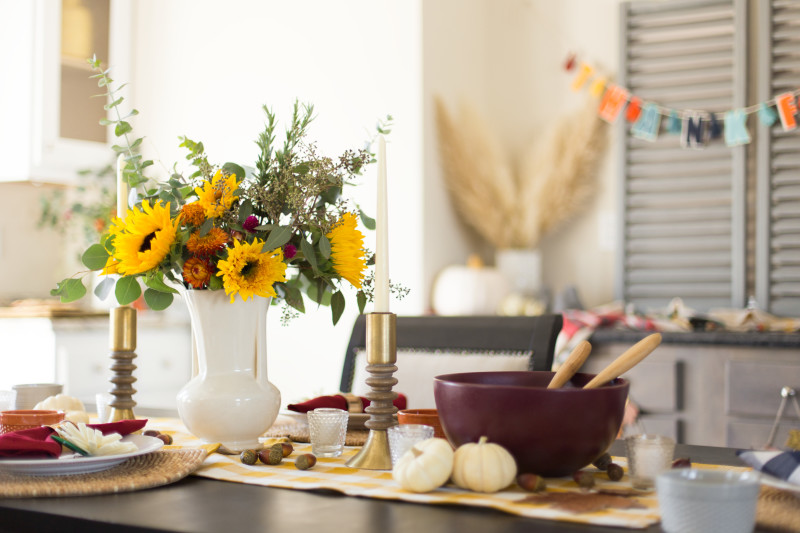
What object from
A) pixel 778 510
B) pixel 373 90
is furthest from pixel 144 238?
pixel 373 90

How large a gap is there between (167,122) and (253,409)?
2.78 meters

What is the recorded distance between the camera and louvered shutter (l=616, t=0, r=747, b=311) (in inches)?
119

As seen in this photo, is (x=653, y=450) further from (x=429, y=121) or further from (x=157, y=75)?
(x=157, y=75)

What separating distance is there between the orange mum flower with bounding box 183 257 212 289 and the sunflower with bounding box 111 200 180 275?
3 centimetres

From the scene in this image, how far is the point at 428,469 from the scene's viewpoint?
82cm

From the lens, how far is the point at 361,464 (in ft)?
3.17

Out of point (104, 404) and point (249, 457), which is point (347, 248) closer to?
point (249, 457)

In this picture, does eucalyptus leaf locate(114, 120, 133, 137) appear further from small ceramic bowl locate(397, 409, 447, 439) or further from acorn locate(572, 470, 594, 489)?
acorn locate(572, 470, 594, 489)

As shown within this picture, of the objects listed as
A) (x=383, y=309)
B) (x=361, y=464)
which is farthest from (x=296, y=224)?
(x=361, y=464)

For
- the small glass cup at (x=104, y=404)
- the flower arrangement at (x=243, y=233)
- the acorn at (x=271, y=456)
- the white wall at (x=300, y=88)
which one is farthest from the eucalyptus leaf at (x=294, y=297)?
the white wall at (x=300, y=88)

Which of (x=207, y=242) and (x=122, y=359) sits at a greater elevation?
(x=207, y=242)

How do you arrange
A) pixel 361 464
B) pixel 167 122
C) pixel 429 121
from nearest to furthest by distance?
pixel 361 464
pixel 429 121
pixel 167 122

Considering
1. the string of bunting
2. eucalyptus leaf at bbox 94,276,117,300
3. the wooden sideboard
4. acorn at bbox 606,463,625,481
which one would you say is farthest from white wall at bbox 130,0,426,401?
acorn at bbox 606,463,625,481

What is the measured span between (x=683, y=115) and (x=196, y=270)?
2.50 m
